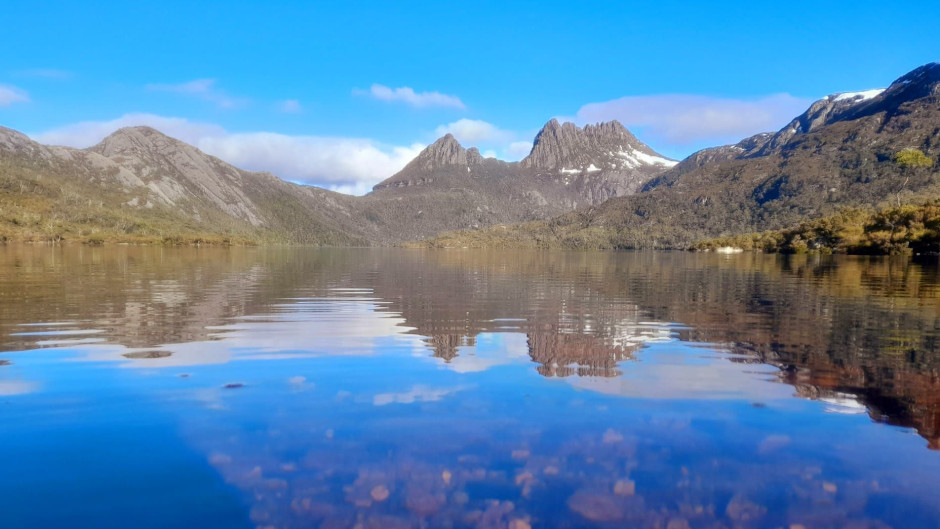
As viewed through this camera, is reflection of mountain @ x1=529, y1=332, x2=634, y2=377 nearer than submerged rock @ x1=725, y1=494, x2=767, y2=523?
No

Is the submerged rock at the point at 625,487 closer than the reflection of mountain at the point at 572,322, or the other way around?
the submerged rock at the point at 625,487

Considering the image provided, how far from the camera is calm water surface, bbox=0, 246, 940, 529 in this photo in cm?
955

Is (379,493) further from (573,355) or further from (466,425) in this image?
(573,355)

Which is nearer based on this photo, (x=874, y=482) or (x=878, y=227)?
(x=874, y=482)

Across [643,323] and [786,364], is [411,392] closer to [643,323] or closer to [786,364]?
[786,364]

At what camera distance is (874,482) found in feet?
34.4

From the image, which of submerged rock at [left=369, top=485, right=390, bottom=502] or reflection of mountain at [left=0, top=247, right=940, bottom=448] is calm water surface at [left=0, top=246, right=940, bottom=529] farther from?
reflection of mountain at [left=0, top=247, right=940, bottom=448]

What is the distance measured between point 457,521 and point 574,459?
3.44 m

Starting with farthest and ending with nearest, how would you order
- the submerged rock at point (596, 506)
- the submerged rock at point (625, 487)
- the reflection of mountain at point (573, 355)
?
the reflection of mountain at point (573, 355), the submerged rock at point (625, 487), the submerged rock at point (596, 506)

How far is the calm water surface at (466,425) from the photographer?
9.55m

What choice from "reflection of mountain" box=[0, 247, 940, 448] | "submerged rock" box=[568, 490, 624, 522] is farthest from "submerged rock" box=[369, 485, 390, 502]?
"reflection of mountain" box=[0, 247, 940, 448]

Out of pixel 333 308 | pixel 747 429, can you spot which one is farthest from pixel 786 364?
pixel 333 308

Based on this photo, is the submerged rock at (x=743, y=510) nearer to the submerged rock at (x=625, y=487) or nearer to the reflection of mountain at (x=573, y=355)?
the submerged rock at (x=625, y=487)

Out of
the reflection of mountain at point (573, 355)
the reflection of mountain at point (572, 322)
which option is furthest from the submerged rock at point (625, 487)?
the reflection of mountain at point (573, 355)
